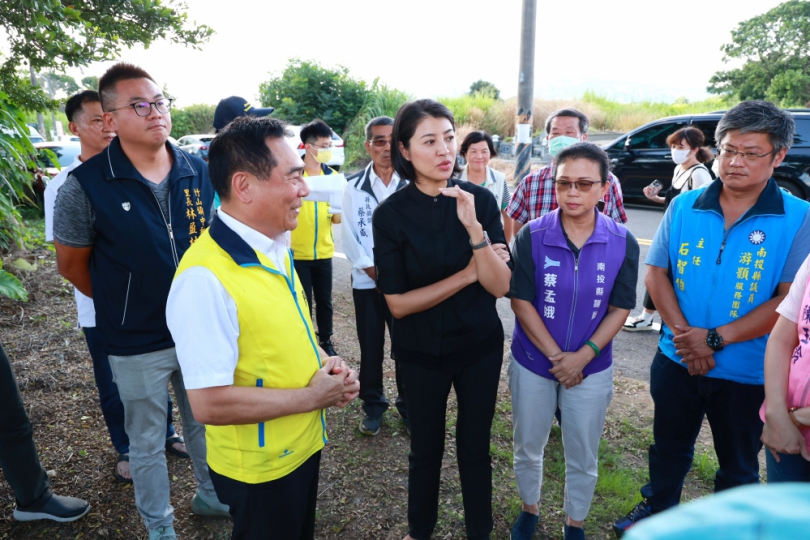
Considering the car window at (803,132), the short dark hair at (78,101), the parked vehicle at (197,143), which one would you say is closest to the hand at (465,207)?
the short dark hair at (78,101)

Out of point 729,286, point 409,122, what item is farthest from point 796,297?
point 409,122

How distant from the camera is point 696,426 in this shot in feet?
7.80

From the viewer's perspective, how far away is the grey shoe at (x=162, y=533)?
7.49 ft

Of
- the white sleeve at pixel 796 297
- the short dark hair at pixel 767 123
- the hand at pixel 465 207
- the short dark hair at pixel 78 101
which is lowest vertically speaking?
the white sleeve at pixel 796 297

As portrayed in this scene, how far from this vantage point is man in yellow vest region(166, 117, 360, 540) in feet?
4.75

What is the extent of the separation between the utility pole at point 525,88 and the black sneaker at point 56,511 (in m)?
7.81

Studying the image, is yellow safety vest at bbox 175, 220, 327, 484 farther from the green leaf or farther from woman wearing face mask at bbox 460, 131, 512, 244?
the green leaf

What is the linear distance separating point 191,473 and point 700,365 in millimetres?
2714

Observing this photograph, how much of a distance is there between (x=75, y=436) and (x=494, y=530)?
2632 mm

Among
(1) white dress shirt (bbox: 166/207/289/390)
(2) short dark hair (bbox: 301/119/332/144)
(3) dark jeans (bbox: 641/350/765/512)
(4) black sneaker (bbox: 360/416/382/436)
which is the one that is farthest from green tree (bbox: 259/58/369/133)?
(1) white dress shirt (bbox: 166/207/289/390)

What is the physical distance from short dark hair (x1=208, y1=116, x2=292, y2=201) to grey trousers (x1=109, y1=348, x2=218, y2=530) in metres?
1.05

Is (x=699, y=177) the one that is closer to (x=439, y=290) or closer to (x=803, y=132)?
(x=439, y=290)

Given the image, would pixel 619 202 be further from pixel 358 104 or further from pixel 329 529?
pixel 358 104

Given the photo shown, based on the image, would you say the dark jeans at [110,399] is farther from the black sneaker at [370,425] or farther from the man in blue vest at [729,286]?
the man in blue vest at [729,286]
